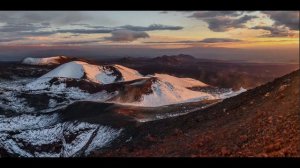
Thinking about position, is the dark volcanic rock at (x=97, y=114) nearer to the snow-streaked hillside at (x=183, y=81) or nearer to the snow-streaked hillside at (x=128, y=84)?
the snow-streaked hillside at (x=128, y=84)

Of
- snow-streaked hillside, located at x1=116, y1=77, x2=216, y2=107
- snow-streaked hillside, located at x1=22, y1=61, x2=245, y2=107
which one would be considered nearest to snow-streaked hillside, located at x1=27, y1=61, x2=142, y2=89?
snow-streaked hillside, located at x1=22, y1=61, x2=245, y2=107

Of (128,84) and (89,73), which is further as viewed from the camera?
(128,84)

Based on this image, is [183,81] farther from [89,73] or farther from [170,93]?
[89,73]

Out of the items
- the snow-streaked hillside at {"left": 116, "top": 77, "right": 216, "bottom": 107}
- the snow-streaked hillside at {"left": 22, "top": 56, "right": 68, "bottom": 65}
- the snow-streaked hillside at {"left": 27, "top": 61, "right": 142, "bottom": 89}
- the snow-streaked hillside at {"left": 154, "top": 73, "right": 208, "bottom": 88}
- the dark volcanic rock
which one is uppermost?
the snow-streaked hillside at {"left": 22, "top": 56, "right": 68, "bottom": 65}

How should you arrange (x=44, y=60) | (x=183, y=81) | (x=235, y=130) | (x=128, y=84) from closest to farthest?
(x=235, y=130) → (x=44, y=60) → (x=183, y=81) → (x=128, y=84)

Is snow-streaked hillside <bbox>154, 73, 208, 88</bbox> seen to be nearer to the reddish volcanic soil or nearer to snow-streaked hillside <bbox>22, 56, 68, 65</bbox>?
the reddish volcanic soil

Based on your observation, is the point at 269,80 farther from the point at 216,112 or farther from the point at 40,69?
the point at 40,69

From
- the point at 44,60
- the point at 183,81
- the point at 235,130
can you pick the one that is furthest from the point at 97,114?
the point at 235,130

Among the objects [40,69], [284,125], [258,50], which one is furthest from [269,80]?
[40,69]
